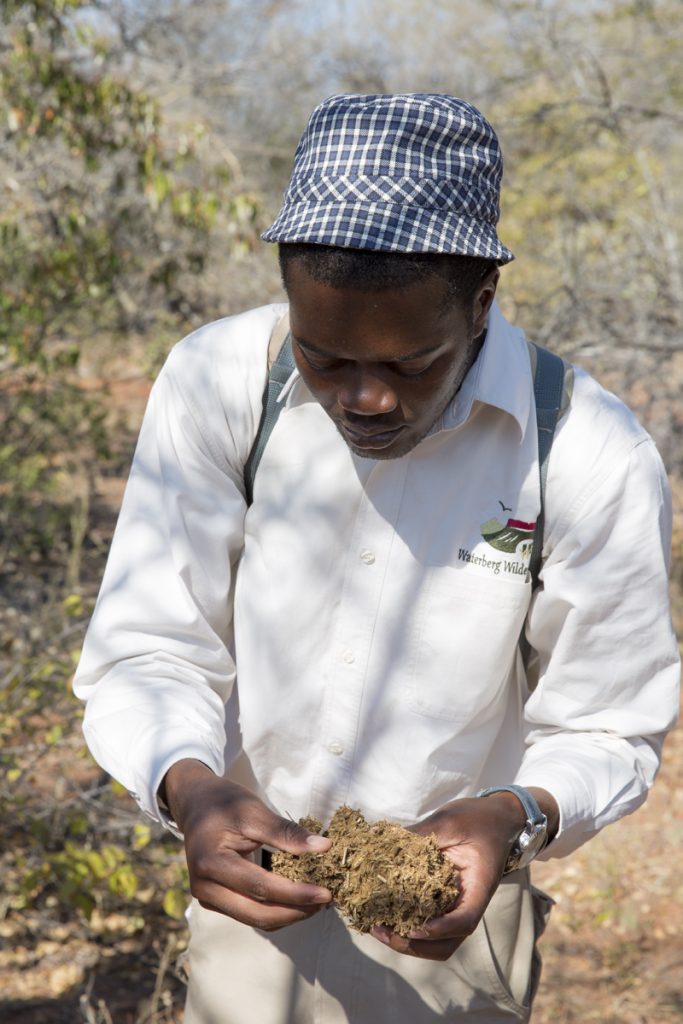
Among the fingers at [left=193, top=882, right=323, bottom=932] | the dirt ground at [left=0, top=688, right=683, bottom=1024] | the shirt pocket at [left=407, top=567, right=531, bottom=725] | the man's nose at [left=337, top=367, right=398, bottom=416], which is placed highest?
the man's nose at [left=337, top=367, right=398, bottom=416]

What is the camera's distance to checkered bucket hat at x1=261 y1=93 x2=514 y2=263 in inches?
59.2

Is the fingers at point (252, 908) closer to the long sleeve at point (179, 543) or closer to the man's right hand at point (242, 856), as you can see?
the man's right hand at point (242, 856)

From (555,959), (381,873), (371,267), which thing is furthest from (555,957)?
(371,267)

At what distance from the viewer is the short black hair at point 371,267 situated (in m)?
1.51

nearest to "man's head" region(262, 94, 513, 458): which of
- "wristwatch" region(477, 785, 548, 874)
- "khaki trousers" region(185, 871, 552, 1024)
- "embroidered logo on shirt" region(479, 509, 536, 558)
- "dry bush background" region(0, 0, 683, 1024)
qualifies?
"embroidered logo on shirt" region(479, 509, 536, 558)

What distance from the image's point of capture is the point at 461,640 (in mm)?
1740

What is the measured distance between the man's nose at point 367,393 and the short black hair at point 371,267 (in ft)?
0.40

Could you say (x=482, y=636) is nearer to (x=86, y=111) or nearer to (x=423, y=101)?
(x=423, y=101)

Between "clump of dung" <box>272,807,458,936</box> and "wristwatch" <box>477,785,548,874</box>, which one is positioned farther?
"wristwatch" <box>477,785,548,874</box>

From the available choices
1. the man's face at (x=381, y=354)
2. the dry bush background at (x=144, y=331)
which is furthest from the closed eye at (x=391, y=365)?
the dry bush background at (x=144, y=331)

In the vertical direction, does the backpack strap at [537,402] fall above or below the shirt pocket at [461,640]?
above

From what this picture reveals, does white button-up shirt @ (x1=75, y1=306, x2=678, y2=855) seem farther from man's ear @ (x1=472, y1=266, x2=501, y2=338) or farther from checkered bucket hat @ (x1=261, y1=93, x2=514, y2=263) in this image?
checkered bucket hat @ (x1=261, y1=93, x2=514, y2=263)

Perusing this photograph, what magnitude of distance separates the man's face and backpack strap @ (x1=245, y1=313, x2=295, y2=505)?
0.32 feet

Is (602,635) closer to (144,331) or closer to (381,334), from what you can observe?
(381,334)
